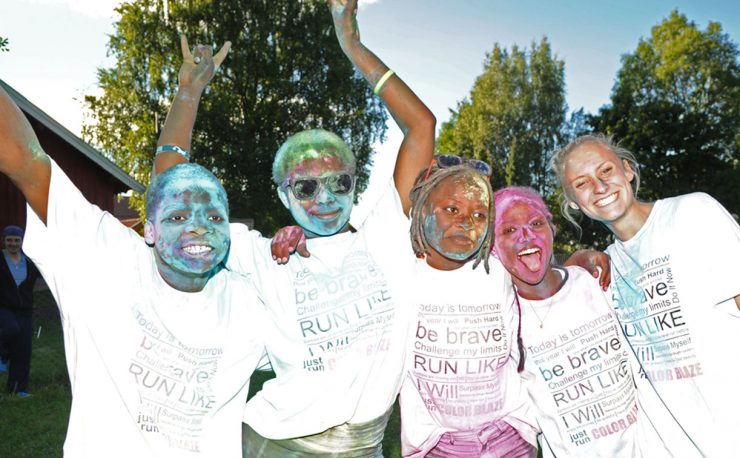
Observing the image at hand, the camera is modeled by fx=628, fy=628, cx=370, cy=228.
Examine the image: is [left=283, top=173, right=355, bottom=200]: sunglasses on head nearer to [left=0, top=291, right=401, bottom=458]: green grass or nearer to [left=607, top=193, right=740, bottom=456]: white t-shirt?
[left=607, top=193, right=740, bottom=456]: white t-shirt

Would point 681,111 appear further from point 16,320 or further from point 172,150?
point 172,150

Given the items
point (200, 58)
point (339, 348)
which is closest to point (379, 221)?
point (339, 348)

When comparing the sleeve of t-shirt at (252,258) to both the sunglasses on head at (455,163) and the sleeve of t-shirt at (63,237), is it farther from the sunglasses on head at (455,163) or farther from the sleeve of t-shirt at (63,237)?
the sunglasses on head at (455,163)

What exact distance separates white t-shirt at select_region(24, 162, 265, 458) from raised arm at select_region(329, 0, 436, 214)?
1.12 m

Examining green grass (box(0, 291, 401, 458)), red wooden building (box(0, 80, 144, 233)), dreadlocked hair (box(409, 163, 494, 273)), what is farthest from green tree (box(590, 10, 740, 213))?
dreadlocked hair (box(409, 163, 494, 273))

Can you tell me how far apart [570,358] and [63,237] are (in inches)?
92.0

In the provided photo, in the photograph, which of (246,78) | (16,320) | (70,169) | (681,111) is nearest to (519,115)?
(681,111)

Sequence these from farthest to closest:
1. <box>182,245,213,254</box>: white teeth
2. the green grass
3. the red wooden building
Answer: the red wooden building < the green grass < <box>182,245,213,254</box>: white teeth

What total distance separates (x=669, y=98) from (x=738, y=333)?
110ft

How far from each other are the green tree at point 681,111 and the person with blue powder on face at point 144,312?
28291mm

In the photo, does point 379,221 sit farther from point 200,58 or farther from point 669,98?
point 669,98

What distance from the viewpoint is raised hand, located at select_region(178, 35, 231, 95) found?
139 inches

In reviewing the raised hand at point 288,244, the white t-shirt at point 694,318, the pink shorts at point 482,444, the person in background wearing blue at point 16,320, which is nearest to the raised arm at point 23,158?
the raised hand at point 288,244

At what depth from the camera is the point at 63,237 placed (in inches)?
95.7
